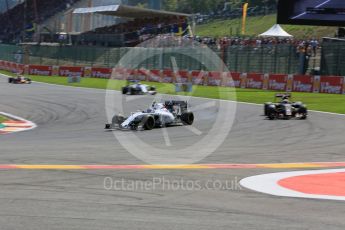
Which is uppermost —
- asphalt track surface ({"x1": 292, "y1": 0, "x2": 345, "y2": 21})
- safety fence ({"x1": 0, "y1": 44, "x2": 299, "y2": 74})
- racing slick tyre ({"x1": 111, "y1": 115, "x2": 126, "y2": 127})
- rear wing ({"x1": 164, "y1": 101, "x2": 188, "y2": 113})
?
asphalt track surface ({"x1": 292, "y1": 0, "x2": 345, "y2": 21})

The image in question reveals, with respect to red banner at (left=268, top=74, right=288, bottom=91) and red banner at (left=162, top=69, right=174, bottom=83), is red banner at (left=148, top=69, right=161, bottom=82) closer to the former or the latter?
red banner at (left=162, top=69, right=174, bottom=83)

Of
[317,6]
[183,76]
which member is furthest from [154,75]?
[317,6]

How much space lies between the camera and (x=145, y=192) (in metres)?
7.53

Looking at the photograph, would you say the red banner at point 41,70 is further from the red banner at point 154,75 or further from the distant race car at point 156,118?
the distant race car at point 156,118

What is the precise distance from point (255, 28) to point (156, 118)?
7242 cm

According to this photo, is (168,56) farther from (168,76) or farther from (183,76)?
(183,76)

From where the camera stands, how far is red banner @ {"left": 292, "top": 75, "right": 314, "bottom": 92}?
118 feet

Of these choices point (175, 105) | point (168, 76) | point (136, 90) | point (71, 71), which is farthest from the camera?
point (71, 71)

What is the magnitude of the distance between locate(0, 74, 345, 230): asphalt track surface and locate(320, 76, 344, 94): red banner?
18.3 m

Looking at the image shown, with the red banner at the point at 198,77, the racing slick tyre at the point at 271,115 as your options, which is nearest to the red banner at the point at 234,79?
the red banner at the point at 198,77

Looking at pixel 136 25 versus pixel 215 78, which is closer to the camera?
pixel 215 78

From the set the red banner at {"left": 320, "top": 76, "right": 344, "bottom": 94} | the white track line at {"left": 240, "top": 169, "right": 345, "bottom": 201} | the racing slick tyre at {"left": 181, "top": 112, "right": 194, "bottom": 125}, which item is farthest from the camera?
the red banner at {"left": 320, "top": 76, "right": 344, "bottom": 94}

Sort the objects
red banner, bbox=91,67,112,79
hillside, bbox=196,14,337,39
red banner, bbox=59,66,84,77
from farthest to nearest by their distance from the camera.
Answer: hillside, bbox=196,14,337,39, red banner, bbox=59,66,84,77, red banner, bbox=91,67,112,79

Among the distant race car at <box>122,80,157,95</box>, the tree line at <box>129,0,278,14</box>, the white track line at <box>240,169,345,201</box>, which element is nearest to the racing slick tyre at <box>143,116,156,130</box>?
the white track line at <box>240,169,345,201</box>
